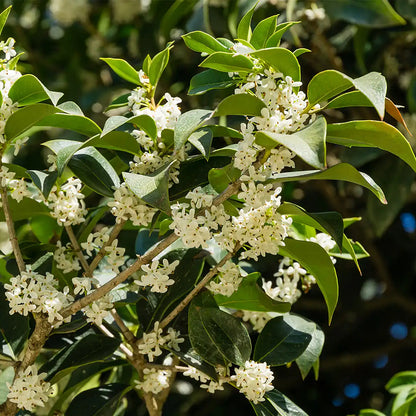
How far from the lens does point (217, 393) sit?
2109mm

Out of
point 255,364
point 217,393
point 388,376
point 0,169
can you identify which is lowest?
point 388,376

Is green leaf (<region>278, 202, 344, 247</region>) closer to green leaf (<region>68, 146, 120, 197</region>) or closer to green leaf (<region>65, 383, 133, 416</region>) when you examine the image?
green leaf (<region>68, 146, 120, 197</region>)

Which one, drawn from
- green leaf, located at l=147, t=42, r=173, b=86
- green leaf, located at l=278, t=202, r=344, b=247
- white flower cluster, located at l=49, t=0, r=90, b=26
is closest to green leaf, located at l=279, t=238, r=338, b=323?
green leaf, located at l=278, t=202, r=344, b=247

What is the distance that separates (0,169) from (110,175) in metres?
0.14

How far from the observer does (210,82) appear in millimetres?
964

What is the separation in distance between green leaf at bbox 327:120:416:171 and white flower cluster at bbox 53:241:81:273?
0.40 metres

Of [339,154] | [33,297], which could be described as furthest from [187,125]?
[339,154]

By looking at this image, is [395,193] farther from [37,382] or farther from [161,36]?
[37,382]

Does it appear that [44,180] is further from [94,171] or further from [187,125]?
[187,125]

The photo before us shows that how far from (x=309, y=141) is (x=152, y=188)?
0.18m

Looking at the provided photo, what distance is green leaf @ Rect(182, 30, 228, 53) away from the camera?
0.93 meters

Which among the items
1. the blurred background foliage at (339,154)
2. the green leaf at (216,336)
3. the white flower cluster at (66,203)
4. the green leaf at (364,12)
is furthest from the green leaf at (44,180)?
the green leaf at (364,12)

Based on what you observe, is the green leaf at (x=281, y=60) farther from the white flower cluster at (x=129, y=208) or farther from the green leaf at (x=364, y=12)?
the green leaf at (x=364, y=12)

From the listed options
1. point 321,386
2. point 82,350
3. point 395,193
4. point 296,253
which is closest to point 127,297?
point 82,350
